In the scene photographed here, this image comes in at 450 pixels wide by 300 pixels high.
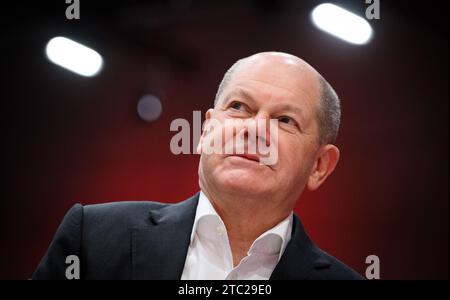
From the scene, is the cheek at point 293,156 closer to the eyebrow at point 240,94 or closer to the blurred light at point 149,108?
the eyebrow at point 240,94

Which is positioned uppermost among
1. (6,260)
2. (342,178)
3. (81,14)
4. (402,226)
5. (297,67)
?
(81,14)

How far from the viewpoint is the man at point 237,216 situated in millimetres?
1674

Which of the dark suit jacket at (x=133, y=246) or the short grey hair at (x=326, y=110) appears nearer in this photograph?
the dark suit jacket at (x=133, y=246)

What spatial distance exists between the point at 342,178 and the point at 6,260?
153 centimetres

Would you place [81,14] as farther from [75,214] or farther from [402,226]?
[402,226]

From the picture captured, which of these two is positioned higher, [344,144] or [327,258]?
[344,144]

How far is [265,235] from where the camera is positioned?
71.7 inches

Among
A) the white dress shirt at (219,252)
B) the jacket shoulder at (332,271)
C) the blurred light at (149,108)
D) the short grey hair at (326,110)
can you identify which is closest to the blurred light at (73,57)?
the blurred light at (149,108)

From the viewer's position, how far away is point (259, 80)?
6.07ft

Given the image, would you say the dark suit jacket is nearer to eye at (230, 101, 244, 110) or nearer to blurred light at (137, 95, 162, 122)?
eye at (230, 101, 244, 110)

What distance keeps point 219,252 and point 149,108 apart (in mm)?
883

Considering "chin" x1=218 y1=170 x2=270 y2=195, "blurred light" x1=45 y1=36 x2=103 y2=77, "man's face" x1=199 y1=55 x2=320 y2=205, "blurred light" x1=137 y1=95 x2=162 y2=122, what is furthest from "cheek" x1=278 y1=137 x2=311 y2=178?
"blurred light" x1=45 y1=36 x2=103 y2=77

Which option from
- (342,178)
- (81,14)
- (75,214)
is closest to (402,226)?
(342,178)

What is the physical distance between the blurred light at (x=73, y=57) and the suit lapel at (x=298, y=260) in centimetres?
116
